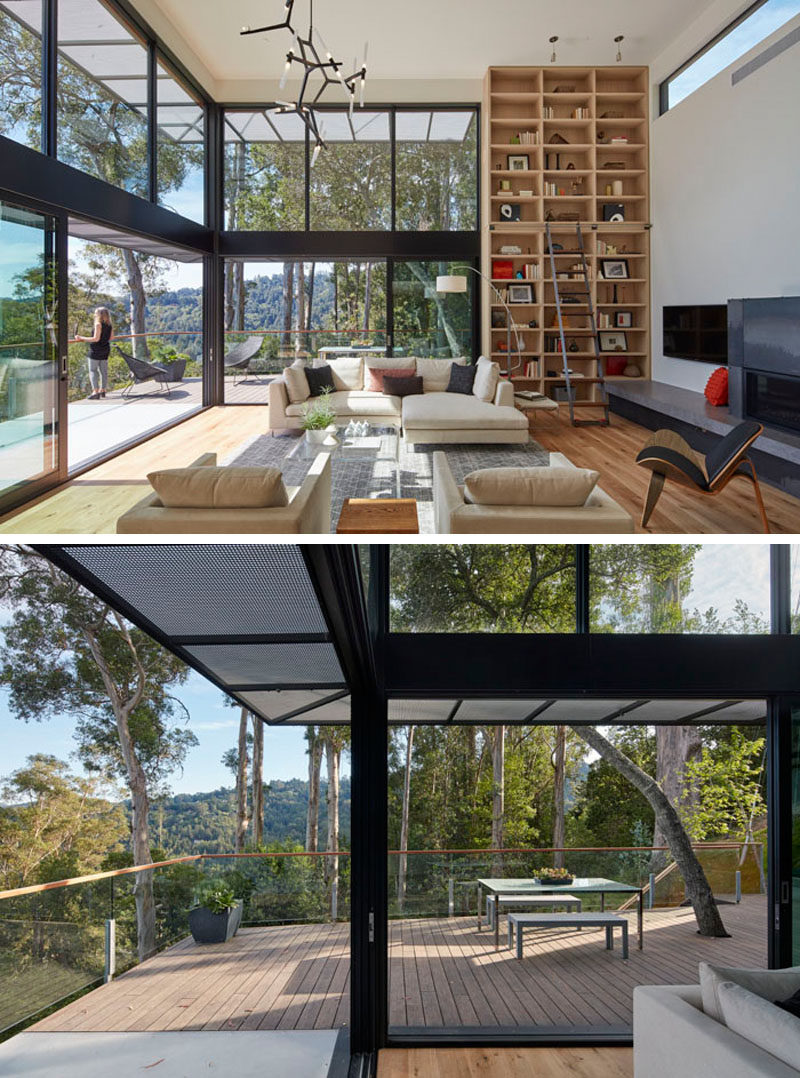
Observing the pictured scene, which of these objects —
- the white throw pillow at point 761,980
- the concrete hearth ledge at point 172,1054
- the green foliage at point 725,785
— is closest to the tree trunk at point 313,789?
the concrete hearth ledge at point 172,1054

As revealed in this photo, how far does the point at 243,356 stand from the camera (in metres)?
11.9

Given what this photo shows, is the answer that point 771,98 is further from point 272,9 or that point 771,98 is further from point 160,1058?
point 160,1058

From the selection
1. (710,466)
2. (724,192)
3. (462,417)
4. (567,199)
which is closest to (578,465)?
(462,417)

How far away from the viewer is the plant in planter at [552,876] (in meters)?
6.84

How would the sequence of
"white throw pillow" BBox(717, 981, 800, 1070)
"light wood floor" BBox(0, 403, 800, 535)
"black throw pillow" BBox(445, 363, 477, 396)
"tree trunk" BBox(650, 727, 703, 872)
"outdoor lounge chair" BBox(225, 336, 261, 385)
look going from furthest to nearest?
"outdoor lounge chair" BBox(225, 336, 261, 385) → "black throw pillow" BBox(445, 363, 477, 396) → "tree trunk" BBox(650, 727, 703, 872) → "light wood floor" BBox(0, 403, 800, 535) → "white throw pillow" BBox(717, 981, 800, 1070)

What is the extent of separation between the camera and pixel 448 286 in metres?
11.2

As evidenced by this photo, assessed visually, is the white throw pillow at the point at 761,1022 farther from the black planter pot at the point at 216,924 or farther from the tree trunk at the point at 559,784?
the black planter pot at the point at 216,924

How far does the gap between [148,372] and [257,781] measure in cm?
477

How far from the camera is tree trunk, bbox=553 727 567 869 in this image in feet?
24.5

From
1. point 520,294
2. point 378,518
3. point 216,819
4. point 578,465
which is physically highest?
point 520,294

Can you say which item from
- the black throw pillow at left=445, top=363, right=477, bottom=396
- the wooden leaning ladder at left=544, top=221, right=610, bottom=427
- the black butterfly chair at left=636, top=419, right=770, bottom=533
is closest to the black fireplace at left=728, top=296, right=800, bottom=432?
the black butterfly chair at left=636, top=419, right=770, bottom=533

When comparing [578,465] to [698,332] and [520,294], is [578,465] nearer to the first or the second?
[698,332]

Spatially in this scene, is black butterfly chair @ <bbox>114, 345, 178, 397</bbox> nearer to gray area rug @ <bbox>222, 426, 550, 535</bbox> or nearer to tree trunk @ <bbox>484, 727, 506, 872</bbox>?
gray area rug @ <bbox>222, 426, 550, 535</bbox>

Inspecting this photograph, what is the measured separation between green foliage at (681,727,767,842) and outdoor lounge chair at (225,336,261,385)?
279 inches
